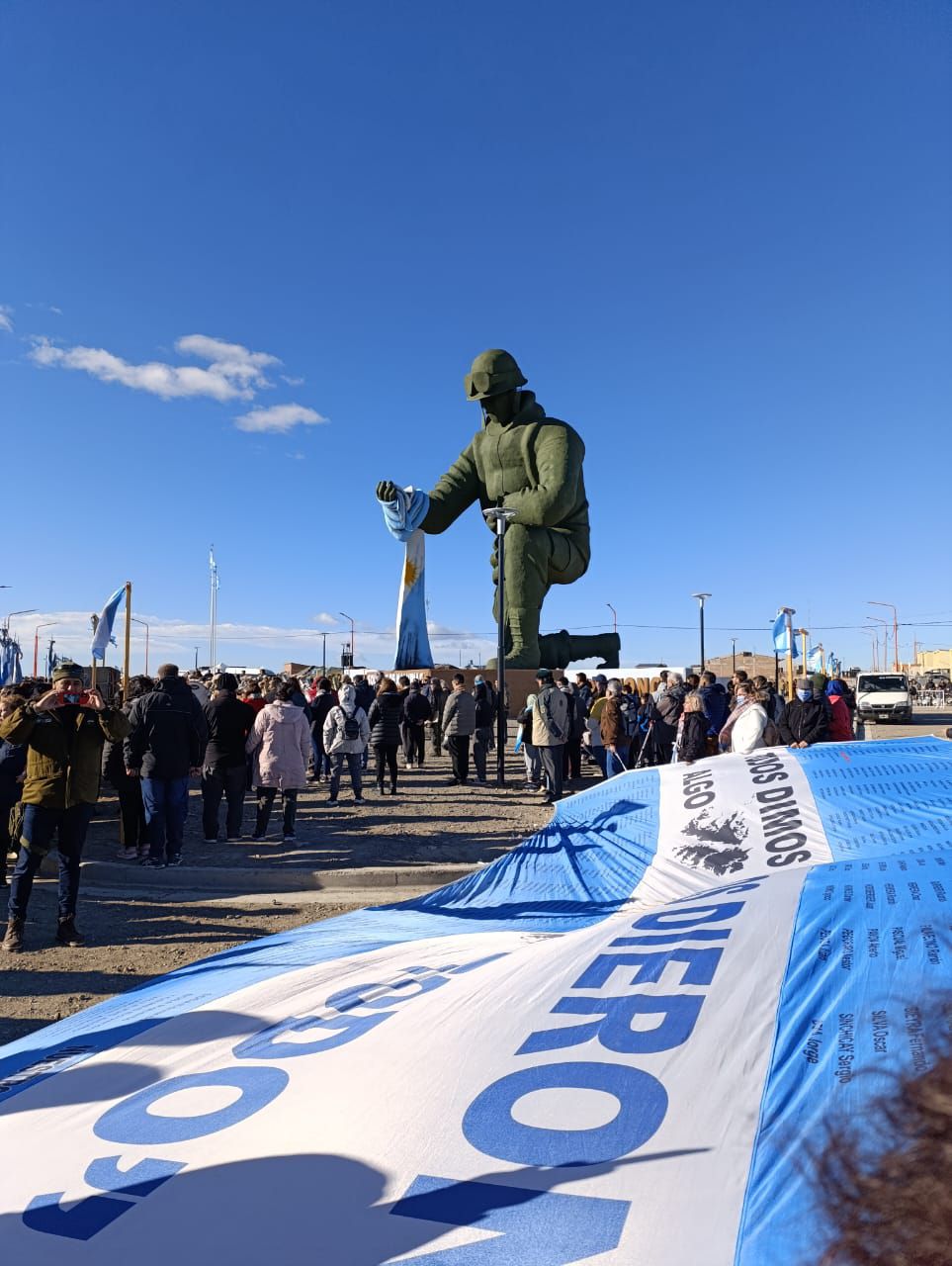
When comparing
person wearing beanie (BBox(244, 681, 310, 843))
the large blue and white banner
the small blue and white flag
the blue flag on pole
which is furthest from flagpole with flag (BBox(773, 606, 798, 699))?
the small blue and white flag

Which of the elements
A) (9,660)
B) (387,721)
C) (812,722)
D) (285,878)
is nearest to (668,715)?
(812,722)

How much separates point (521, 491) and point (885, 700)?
17848 millimetres

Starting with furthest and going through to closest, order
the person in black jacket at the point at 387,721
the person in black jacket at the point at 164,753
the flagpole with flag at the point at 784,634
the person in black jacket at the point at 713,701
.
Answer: the flagpole with flag at the point at 784,634 → the person in black jacket at the point at 387,721 → the person in black jacket at the point at 713,701 → the person in black jacket at the point at 164,753

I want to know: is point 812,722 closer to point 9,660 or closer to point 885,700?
point 885,700

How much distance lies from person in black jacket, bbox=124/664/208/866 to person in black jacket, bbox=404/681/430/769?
686cm

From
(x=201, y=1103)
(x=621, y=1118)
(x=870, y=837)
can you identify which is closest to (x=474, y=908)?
(x=870, y=837)

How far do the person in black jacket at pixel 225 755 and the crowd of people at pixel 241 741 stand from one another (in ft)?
0.05

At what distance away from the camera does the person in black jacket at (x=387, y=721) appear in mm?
12375

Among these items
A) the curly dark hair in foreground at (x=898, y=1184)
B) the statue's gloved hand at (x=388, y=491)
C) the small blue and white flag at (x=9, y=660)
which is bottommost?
the curly dark hair in foreground at (x=898, y=1184)

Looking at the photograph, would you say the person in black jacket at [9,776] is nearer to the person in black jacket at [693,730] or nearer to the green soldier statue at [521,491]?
the person in black jacket at [693,730]

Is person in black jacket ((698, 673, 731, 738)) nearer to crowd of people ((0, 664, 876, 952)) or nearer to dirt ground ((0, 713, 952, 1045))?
crowd of people ((0, 664, 876, 952))

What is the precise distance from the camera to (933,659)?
103438 mm

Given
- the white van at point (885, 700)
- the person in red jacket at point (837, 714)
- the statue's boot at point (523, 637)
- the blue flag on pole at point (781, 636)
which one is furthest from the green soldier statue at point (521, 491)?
the person in red jacket at point (837, 714)

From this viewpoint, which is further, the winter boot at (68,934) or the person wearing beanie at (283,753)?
the person wearing beanie at (283,753)
